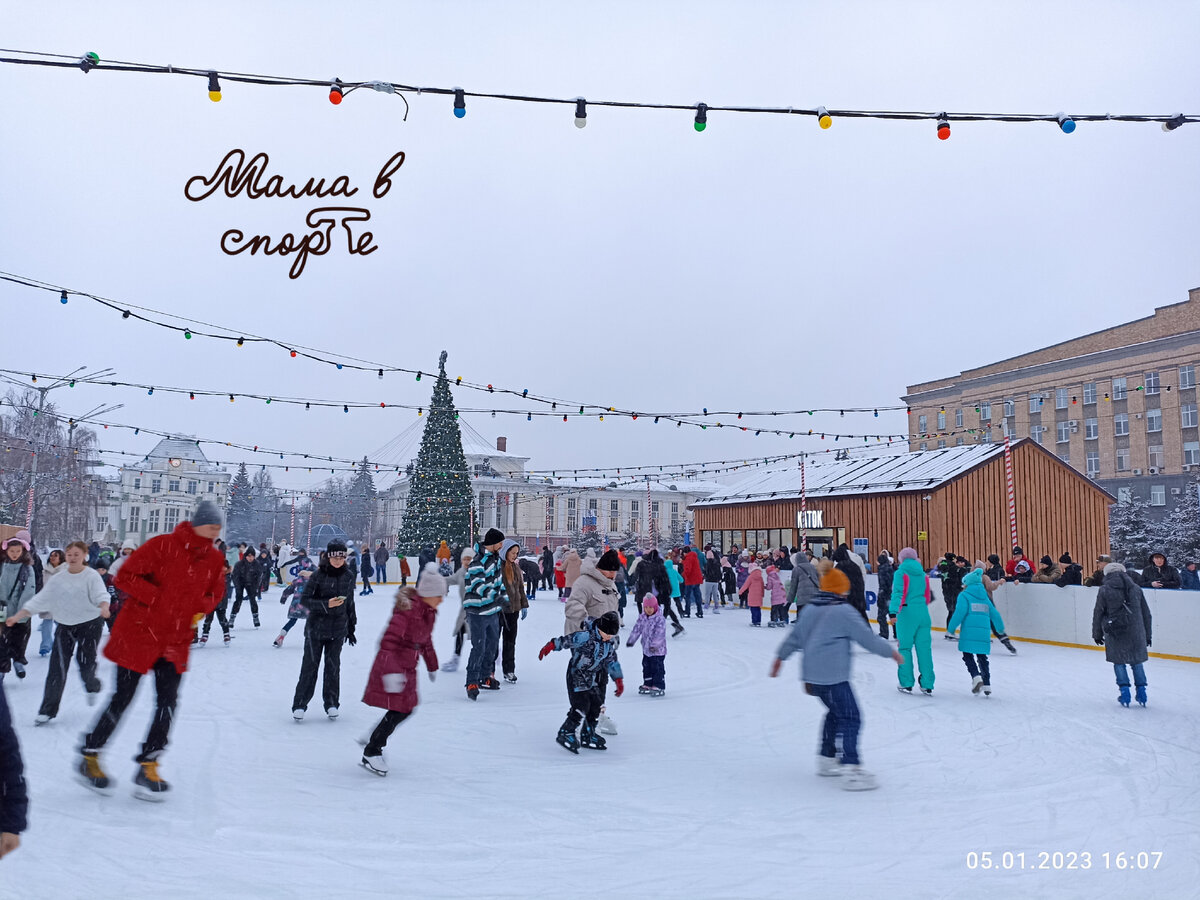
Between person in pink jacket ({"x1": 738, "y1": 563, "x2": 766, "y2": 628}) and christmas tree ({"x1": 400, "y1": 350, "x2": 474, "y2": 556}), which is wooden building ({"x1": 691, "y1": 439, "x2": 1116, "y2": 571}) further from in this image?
christmas tree ({"x1": 400, "y1": 350, "x2": 474, "y2": 556})

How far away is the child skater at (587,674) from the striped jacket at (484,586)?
1.93m

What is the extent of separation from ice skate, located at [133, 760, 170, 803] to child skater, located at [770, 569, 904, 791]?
12.4 feet

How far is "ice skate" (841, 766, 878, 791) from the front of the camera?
505 cm

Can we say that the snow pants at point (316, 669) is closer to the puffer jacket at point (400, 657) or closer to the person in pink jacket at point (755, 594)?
the puffer jacket at point (400, 657)

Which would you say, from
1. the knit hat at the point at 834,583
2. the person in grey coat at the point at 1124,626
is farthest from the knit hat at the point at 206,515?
the person in grey coat at the point at 1124,626

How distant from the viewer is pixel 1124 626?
8.09m

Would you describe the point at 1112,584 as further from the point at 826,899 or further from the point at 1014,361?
the point at 1014,361

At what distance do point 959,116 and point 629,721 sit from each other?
5323 mm

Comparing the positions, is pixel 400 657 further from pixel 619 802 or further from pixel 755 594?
pixel 755 594

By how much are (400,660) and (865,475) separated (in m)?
22.1

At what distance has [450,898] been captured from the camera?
10.9ft

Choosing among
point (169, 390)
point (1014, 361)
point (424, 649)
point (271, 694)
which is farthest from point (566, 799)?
point (1014, 361)

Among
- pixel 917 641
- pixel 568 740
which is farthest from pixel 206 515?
pixel 917 641

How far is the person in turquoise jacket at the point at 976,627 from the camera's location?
8.63 metres
